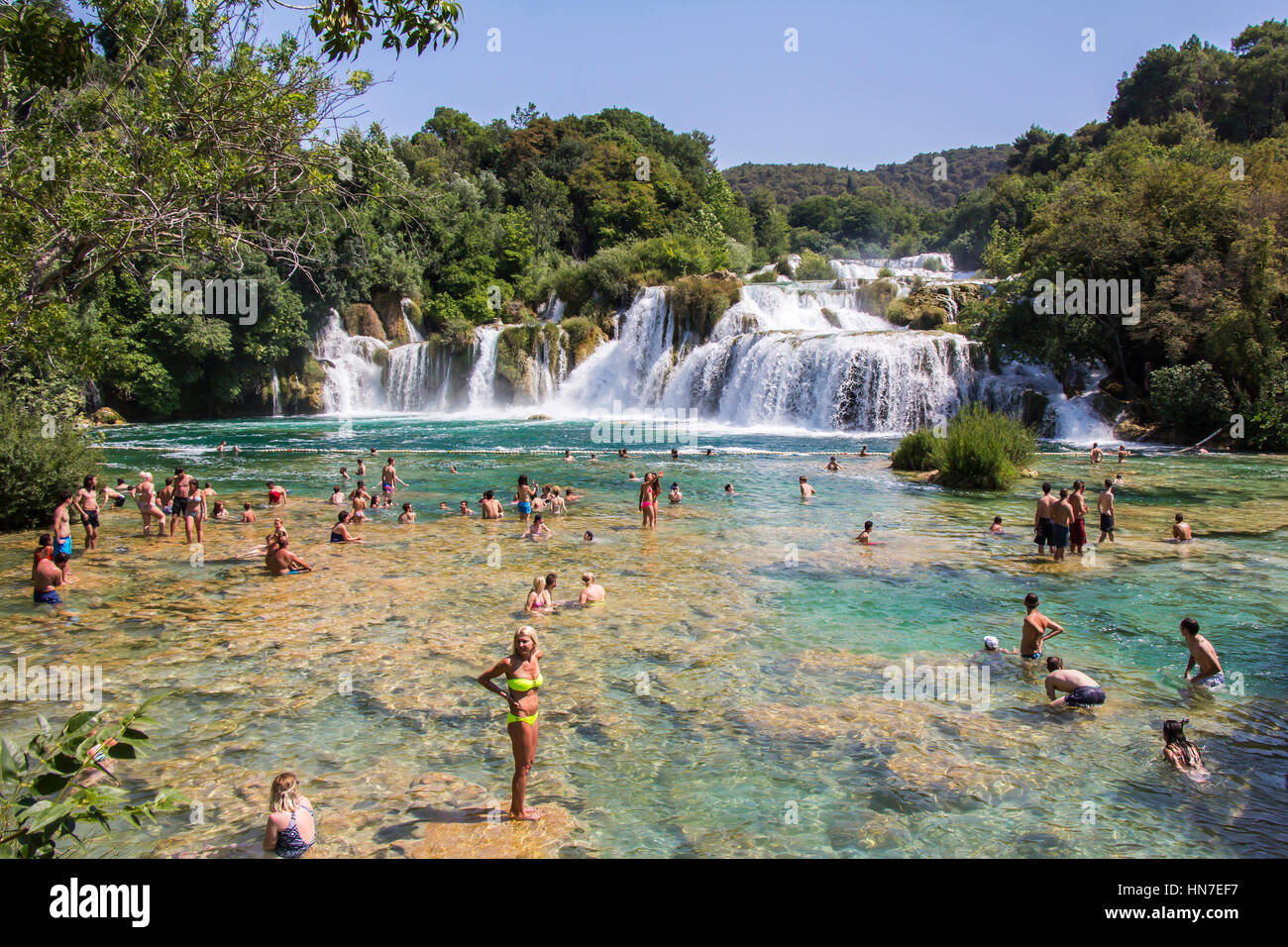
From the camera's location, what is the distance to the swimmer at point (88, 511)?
14.7m

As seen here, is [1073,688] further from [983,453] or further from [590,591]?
[983,453]

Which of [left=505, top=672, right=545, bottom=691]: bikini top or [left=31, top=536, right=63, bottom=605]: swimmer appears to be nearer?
[left=505, top=672, right=545, bottom=691]: bikini top

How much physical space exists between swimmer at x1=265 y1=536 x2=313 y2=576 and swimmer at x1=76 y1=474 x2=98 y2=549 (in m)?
3.99

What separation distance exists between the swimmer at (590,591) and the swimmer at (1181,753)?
689cm

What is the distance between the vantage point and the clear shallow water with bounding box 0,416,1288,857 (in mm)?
6242

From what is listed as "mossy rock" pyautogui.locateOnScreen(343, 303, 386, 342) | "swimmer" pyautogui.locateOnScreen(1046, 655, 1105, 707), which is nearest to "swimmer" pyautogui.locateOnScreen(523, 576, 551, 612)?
"swimmer" pyautogui.locateOnScreen(1046, 655, 1105, 707)

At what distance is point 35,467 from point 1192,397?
31.9m

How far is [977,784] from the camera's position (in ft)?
22.1

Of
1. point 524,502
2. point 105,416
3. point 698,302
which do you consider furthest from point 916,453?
point 105,416

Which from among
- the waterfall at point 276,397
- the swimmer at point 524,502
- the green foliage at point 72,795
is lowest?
the swimmer at point 524,502

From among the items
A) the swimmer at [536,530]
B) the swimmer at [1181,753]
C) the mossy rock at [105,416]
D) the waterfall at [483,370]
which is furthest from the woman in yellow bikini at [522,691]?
the mossy rock at [105,416]
